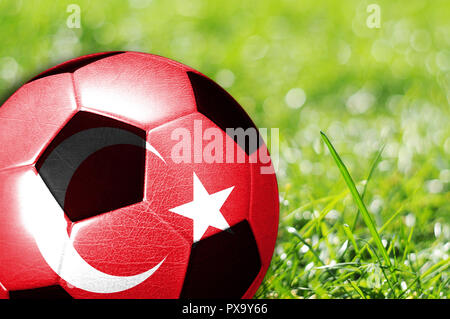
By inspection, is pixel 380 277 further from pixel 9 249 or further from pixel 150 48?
pixel 150 48

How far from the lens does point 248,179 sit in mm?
1792

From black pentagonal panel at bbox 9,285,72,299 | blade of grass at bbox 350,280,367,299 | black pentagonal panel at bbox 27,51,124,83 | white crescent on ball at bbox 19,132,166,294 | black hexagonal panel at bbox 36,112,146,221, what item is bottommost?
blade of grass at bbox 350,280,367,299

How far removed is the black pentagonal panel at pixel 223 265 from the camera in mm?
1637

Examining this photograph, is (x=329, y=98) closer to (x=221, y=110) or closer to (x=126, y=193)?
(x=221, y=110)

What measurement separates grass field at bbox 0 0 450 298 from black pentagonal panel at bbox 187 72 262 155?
9.7 inches

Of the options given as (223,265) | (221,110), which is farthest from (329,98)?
(223,265)

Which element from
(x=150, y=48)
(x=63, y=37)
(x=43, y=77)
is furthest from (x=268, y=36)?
(x=43, y=77)

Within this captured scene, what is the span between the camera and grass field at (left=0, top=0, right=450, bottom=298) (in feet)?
6.81

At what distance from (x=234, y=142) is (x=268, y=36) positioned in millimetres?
3175

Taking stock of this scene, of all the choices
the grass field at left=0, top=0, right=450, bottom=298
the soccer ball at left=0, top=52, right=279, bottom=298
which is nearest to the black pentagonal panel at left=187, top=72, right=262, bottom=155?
the soccer ball at left=0, top=52, right=279, bottom=298

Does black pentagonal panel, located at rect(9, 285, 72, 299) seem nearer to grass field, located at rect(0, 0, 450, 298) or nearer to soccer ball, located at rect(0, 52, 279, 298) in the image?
soccer ball, located at rect(0, 52, 279, 298)

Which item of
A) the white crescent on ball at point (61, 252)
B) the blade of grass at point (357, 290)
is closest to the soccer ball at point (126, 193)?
the white crescent on ball at point (61, 252)

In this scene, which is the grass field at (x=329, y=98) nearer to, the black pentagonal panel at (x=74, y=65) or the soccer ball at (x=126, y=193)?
the soccer ball at (x=126, y=193)
